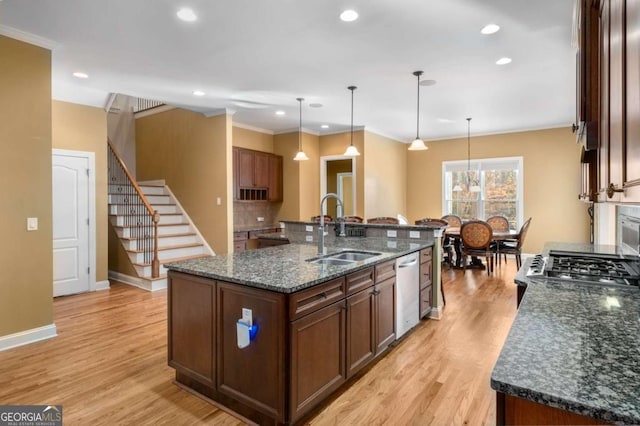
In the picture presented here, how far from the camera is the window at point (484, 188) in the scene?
773cm

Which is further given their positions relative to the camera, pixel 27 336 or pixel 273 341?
pixel 27 336

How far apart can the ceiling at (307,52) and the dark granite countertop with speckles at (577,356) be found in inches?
93.5

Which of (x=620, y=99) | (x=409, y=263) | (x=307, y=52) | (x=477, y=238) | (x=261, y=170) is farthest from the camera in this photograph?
(x=261, y=170)

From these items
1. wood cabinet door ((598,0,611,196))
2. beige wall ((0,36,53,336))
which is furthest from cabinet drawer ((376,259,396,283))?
beige wall ((0,36,53,336))

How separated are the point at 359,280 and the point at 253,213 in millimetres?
5317

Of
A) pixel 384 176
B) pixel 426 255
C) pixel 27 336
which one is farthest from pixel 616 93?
pixel 384 176

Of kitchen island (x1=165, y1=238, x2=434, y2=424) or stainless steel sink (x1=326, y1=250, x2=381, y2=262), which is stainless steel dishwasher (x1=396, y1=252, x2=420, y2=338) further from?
kitchen island (x1=165, y1=238, x2=434, y2=424)

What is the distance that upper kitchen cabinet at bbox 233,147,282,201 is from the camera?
6734 mm

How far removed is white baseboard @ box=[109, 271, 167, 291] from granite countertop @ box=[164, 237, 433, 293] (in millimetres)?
2821

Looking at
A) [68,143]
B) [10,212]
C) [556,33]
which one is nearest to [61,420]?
[10,212]

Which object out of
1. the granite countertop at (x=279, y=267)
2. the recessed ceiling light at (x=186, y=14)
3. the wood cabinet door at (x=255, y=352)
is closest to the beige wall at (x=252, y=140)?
the recessed ceiling light at (x=186, y=14)

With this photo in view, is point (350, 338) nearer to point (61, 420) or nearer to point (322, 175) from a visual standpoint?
point (61, 420)

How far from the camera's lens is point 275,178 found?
767cm

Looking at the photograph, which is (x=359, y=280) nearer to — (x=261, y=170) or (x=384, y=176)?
(x=261, y=170)
